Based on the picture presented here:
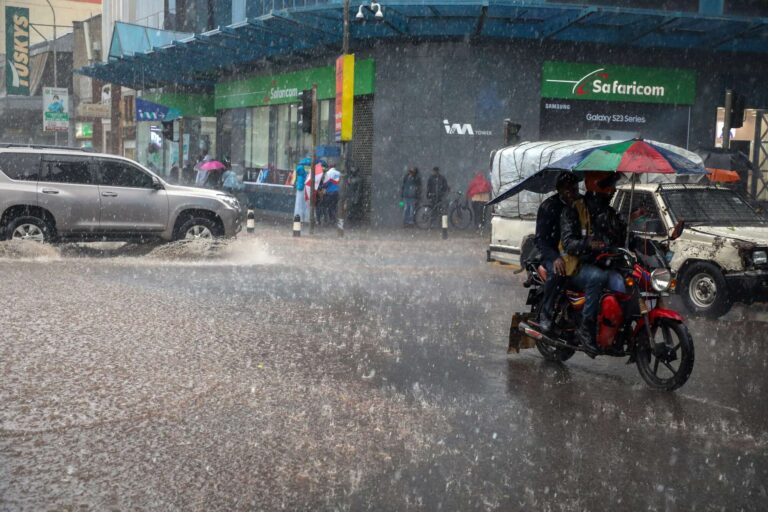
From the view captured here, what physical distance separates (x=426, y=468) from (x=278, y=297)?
22.6 ft

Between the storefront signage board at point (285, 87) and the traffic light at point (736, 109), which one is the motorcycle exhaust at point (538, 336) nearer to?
the traffic light at point (736, 109)

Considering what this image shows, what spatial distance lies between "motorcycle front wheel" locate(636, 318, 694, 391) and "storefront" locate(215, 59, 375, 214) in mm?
20817

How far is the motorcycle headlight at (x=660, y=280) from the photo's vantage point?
675 cm

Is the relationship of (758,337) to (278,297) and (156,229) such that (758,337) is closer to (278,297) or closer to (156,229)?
(278,297)

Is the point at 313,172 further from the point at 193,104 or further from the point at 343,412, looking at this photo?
the point at 193,104

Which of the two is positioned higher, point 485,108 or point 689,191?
point 485,108

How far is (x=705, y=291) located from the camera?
10.8m

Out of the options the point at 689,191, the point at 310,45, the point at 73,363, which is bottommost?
the point at 73,363

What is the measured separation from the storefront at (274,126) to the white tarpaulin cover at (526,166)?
1137cm

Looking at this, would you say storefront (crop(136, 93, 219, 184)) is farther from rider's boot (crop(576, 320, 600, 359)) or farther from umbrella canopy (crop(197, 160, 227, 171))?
rider's boot (crop(576, 320, 600, 359))

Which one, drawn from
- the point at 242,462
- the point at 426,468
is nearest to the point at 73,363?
the point at 242,462

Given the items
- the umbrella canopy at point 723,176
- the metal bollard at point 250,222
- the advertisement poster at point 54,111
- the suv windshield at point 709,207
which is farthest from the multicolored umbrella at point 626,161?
the advertisement poster at point 54,111

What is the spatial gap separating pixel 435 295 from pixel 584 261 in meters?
5.08

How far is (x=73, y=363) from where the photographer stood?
7074mm
